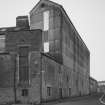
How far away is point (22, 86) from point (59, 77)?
30.3ft

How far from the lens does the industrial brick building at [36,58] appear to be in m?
25.0

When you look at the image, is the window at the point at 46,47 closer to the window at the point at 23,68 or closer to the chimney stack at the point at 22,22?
the chimney stack at the point at 22,22

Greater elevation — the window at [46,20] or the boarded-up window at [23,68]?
the window at [46,20]

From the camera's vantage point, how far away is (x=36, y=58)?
988 inches

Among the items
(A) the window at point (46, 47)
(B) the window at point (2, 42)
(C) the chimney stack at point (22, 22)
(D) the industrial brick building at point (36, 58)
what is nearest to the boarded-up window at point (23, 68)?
(D) the industrial brick building at point (36, 58)

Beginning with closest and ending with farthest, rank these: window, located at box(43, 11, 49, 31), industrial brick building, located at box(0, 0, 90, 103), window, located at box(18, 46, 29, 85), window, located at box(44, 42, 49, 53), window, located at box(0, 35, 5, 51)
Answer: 1. industrial brick building, located at box(0, 0, 90, 103)
2. window, located at box(18, 46, 29, 85)
3. window, located at box(0, 35, 5, 51)
4. window, located at box(44, 42, 49, 53)
5. window, located at box(43, 11, 49, 31)

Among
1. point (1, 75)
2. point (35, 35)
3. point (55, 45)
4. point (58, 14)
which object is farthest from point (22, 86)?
point (58, 14)

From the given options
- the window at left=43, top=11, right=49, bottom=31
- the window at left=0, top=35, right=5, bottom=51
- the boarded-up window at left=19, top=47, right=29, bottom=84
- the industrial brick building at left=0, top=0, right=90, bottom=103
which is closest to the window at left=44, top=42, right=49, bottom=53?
the industrial brick building at left=0, top=0, right=90, bottom=103

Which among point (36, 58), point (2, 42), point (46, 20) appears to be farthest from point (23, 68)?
point (46, 20)

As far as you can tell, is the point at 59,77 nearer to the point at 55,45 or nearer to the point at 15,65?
the point at 55,45

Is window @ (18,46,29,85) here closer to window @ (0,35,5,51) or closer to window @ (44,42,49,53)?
window @ (0,35,5,51)

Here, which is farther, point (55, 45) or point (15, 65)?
point (55, 45)

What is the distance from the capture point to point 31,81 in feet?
81.6

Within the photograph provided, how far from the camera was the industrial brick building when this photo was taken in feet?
82.1
